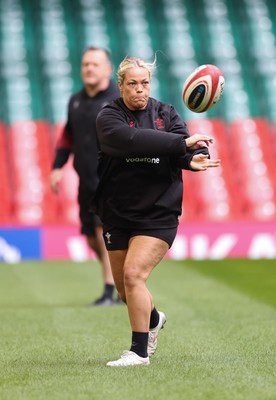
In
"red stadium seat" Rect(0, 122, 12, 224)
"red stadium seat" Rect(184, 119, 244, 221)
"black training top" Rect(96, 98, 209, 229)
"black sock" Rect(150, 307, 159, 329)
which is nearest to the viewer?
"black training top" Rect(96, 98, 209, 229)

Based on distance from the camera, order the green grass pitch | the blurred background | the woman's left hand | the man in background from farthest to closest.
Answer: the blurred background < the man in background < the woman's left hand < the green grass pitch

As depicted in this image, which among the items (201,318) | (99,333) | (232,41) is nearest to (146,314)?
(99,333)

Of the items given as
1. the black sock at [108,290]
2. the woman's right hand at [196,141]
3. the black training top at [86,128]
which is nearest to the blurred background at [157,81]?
the black training top at [86,128]

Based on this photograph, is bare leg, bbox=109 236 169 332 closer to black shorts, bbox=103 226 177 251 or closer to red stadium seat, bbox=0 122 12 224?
black shorts, bbox=103 226 177 251

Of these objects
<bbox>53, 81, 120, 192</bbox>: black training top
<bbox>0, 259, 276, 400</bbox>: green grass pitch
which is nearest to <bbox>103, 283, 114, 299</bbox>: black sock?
<bbox>0, 259, 276, 400</bbox>: green grass pitch

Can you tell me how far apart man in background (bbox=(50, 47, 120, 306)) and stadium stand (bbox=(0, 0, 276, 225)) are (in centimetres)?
701

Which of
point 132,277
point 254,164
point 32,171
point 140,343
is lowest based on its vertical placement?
point 254,164

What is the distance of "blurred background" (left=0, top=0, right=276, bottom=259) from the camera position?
17.1 m

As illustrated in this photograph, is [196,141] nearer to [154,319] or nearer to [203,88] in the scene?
[203,88]

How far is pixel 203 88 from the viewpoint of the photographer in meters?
5.96

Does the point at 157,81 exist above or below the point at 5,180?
above

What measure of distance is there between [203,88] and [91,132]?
344 centimetres

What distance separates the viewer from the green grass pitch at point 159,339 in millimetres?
5202

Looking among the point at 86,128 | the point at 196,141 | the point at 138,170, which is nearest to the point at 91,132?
the point at 86,128
